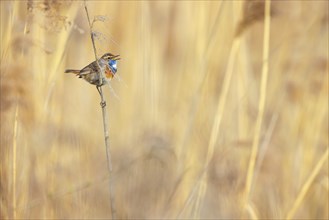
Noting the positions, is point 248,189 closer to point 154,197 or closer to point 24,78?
point 154,197

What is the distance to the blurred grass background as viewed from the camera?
1975 mm

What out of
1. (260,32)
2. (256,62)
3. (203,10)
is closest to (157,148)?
(203,10)

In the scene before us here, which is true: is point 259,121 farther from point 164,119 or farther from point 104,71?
point 164,119

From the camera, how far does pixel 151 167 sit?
2201 mm

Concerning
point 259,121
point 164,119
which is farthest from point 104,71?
point 164,119

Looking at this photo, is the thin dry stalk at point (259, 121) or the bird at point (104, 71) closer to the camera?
the bird at point (104, 71)

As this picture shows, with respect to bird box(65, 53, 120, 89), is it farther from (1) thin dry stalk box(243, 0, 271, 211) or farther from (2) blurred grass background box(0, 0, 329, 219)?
(1) thin dry stalk box(243, 0, 271, 211)

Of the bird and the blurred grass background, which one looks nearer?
the bird

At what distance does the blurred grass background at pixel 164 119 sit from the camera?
1.97m

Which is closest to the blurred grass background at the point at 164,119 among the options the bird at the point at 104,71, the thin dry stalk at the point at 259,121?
the thin dry stalk at the point at 259,121

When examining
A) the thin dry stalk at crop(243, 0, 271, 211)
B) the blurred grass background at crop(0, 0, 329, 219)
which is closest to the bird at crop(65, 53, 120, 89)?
the blurred grass background at crop(0, 0, 329, 219)

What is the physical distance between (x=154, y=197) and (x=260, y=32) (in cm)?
146

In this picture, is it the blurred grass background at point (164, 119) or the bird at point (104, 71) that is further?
the blurred grass background at point (164, 119)

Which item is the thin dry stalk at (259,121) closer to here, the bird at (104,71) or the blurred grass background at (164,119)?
the blurred grass background at (164,119)
